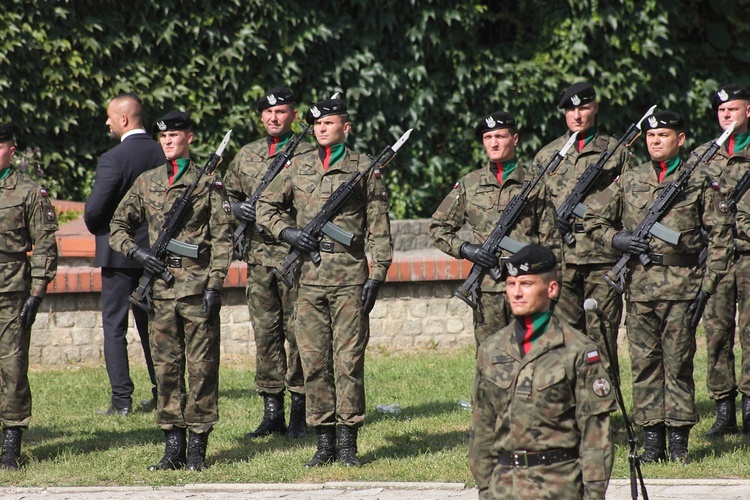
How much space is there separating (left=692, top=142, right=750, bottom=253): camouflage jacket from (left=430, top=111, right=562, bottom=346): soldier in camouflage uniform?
130cm

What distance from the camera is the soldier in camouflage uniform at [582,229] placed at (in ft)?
27.1

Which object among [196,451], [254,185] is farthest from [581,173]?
[196,451]

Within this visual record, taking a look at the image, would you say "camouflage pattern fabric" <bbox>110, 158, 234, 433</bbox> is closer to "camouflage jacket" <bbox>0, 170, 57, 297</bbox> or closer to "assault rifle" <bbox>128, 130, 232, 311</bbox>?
"assault rifle" <bbox>128, 130, 232, 311</bbox>

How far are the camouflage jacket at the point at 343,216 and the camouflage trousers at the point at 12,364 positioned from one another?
1.78 m

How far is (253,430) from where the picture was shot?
8742 mm

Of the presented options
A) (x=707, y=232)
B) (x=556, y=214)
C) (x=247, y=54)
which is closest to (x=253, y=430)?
(x=556, y=214)

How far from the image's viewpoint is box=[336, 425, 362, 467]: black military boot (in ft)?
24.7

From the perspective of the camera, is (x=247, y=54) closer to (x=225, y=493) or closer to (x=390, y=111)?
(x=390, y=111)

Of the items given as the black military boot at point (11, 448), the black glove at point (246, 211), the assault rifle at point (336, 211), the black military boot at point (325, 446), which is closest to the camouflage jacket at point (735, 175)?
the assault rifle at point (336, 211)

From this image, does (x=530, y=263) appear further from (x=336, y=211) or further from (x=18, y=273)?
(x=18, y=273)

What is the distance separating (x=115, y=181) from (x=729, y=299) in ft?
15.4

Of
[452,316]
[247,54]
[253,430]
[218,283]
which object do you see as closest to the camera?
[218,283]

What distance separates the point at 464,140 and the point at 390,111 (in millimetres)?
1024

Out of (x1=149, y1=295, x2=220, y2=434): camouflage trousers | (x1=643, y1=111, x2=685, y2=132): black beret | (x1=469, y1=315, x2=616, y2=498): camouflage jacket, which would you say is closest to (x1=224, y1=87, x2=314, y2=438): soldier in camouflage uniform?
(x1=149, y1=295, x2=220, y2=434): camouflage trousers
